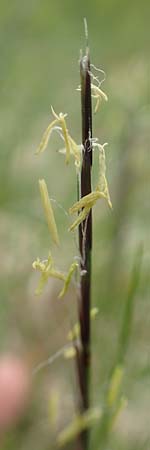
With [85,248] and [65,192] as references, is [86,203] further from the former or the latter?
[65,192]

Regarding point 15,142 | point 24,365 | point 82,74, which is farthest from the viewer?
point 15,142

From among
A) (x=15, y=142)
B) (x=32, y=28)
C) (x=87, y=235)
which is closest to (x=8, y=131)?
(x=15, y=142)

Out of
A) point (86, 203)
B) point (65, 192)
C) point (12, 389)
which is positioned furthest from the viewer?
point (65, 192)

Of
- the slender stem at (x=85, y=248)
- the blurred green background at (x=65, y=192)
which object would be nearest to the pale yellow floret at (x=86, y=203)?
the slender stem at (x=85, y=248)

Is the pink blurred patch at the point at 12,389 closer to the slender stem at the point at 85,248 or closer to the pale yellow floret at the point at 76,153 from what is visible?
the slender stem at the point at 85,248

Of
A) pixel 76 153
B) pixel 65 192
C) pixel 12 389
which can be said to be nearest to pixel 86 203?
pixel 76 153

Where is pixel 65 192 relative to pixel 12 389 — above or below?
above

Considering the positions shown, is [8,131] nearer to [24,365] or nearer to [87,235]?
[24,365]
